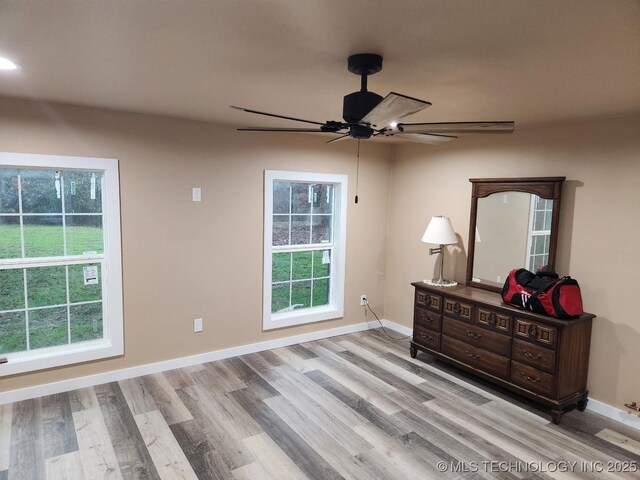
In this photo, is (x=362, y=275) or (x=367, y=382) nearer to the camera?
(x=367, y=382)

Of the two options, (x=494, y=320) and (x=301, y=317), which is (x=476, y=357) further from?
(x=301, y=317)

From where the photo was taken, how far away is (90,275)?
344 centimetres

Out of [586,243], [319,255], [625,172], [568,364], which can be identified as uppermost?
[625,172]

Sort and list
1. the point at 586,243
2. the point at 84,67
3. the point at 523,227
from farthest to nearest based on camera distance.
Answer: the point at 523,227
the point at 586,243
the point at 84,67

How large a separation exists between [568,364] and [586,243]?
3.13 feet

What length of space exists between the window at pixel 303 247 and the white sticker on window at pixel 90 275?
1533mm

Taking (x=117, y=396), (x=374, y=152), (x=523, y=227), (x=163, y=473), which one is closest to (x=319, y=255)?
(x=374, y=152)

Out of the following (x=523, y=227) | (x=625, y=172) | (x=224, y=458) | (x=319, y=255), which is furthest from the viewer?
(x=319, y=255)

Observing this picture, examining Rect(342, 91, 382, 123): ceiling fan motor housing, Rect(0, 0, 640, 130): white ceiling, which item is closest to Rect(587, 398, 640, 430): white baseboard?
Rect(0, 0, 640, 130): white ceiling

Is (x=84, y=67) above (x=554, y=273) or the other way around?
above

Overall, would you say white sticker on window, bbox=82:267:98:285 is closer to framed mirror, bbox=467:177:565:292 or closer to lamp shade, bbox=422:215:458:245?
lamp shade, bbox=422:215:458:245

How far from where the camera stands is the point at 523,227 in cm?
363

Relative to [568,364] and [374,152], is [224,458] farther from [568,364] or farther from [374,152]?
[374,152]

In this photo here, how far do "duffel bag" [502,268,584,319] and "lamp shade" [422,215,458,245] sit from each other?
0.72m
